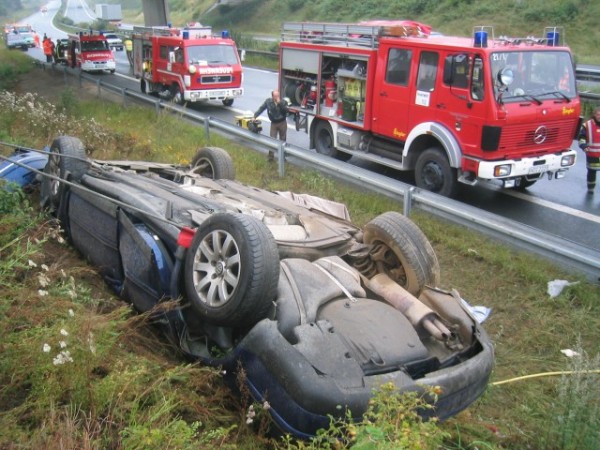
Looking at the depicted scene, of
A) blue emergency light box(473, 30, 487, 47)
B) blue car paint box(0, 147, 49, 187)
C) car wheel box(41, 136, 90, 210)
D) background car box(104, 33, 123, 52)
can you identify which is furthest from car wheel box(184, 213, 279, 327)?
background car box(104, 33, 123, 52)

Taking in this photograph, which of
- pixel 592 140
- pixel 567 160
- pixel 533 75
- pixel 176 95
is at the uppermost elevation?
pixel 533 75

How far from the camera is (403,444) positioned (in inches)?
98.3

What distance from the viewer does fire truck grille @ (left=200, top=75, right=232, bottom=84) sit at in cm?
1764

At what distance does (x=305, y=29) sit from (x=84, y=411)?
32.4 feet

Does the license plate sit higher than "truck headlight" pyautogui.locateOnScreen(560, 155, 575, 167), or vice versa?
"truck headlight" pyautogui.locateOnScreen(560, 155, 575, 167)

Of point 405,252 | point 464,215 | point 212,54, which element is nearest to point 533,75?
point 464,215

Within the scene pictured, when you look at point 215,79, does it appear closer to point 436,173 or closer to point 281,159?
point 281,159

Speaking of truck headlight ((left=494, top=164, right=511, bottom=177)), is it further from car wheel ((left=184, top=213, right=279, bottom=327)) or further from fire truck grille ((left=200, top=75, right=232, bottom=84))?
fire truck grille ((left=200, top=75, right=232, bottom=84))

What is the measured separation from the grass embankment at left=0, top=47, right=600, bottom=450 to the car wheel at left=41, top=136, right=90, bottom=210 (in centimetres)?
28

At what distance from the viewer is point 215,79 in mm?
17766

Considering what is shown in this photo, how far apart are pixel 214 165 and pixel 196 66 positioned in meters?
11.9

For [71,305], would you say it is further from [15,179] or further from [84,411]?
[15,179]

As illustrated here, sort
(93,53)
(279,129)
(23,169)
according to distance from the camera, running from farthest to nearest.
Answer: (93,53) < (279,129) < (23,169)

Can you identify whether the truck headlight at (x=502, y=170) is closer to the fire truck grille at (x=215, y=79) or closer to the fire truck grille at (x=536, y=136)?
the fire truck grille at (x=536, y=136)
